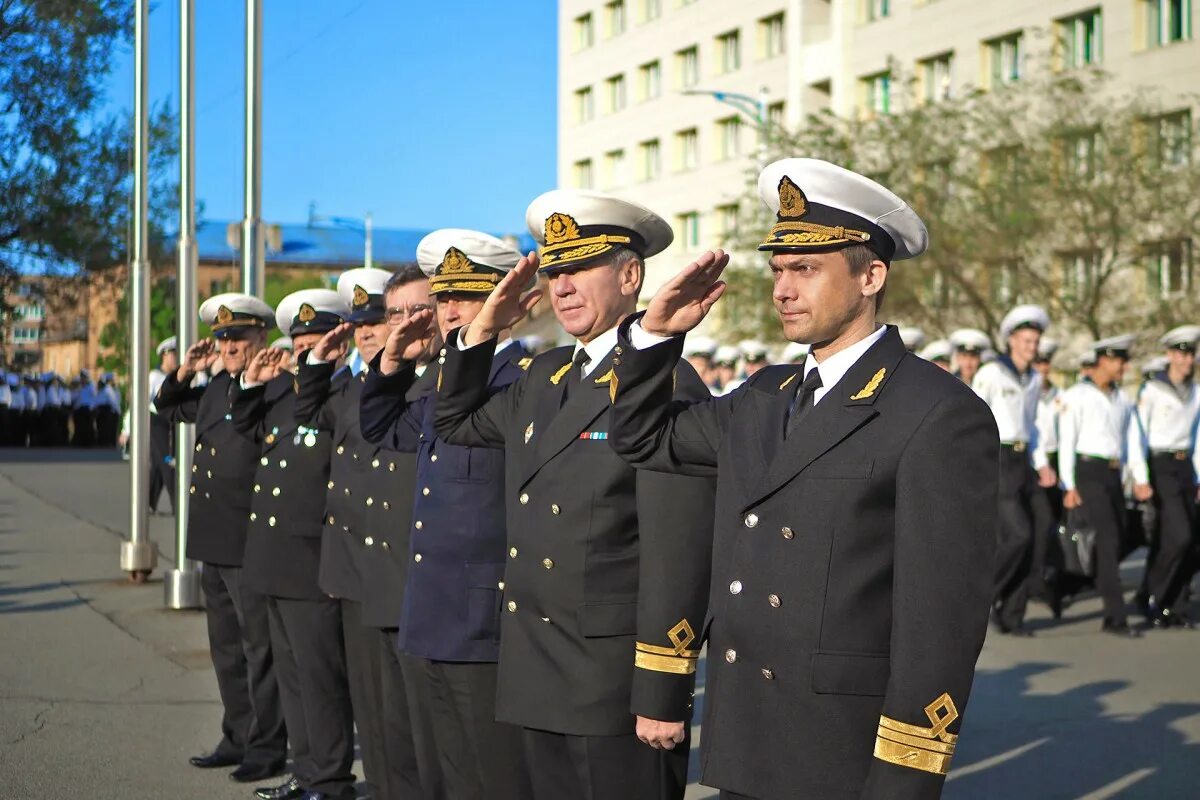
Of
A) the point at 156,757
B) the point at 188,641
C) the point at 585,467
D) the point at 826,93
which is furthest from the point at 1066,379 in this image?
the point at 585,467

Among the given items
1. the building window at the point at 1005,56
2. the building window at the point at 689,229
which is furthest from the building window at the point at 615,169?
the building window at the point at 1005,56

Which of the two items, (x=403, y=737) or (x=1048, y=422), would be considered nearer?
(x=403, y=737)

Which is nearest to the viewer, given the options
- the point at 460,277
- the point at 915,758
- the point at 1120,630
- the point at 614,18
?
the point at 915,758

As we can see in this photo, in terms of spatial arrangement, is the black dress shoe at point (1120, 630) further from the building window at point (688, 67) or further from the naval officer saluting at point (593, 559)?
the building window at point (688, 67)

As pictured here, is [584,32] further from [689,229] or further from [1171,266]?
[1171,266]

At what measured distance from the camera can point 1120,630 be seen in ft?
39.3

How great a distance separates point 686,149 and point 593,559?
57.3m

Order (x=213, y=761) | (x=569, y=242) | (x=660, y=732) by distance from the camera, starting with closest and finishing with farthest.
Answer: (x=660, y=732)
(x=569, y=242)
(x=213, y=761)

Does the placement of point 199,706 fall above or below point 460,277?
below

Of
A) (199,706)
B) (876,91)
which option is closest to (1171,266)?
(876,91)

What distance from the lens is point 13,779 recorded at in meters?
7.21

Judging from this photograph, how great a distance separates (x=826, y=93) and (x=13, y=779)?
4600 cm

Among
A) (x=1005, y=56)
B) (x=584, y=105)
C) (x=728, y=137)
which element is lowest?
(x=1005, y=56)

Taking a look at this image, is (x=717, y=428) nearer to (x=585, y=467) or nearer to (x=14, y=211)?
(x=585, y=467)
